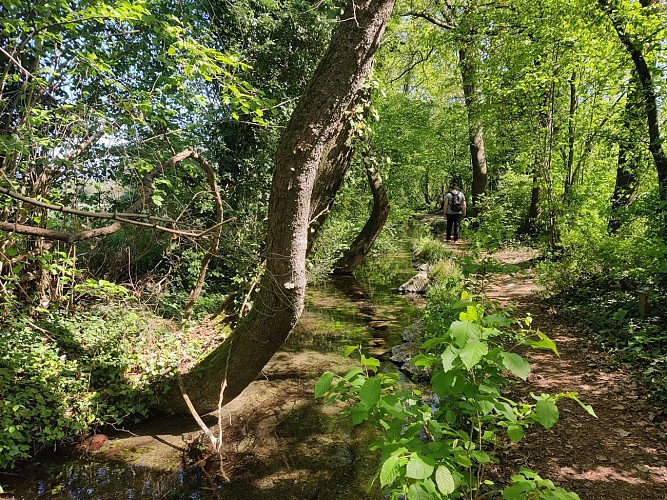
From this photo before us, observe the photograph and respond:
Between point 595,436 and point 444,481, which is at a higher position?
point 444,481

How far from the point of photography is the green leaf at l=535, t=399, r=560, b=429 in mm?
1608

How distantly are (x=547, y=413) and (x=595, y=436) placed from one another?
2.82 m

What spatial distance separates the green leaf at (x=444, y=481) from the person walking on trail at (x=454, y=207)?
12.2m

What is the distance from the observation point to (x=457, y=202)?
1308 centimetres

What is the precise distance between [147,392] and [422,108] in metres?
14.3

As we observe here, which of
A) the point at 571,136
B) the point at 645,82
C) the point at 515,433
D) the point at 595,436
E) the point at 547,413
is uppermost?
the point at 645,82

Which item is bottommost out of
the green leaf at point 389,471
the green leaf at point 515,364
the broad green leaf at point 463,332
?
the green leaf at point 389,471

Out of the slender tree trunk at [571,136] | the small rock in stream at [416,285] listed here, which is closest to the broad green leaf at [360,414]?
the slender tree trunk at [571,136]

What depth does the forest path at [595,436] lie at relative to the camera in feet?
10.2

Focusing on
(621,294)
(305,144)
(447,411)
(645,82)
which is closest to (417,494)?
(447,411)

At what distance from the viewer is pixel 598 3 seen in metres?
6.25

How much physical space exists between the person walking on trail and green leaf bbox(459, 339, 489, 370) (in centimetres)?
1201

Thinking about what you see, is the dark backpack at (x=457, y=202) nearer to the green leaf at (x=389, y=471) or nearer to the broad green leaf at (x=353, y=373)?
the broad green leaf at (x=353, y=373)

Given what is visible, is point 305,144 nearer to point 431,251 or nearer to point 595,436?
point 595,436
